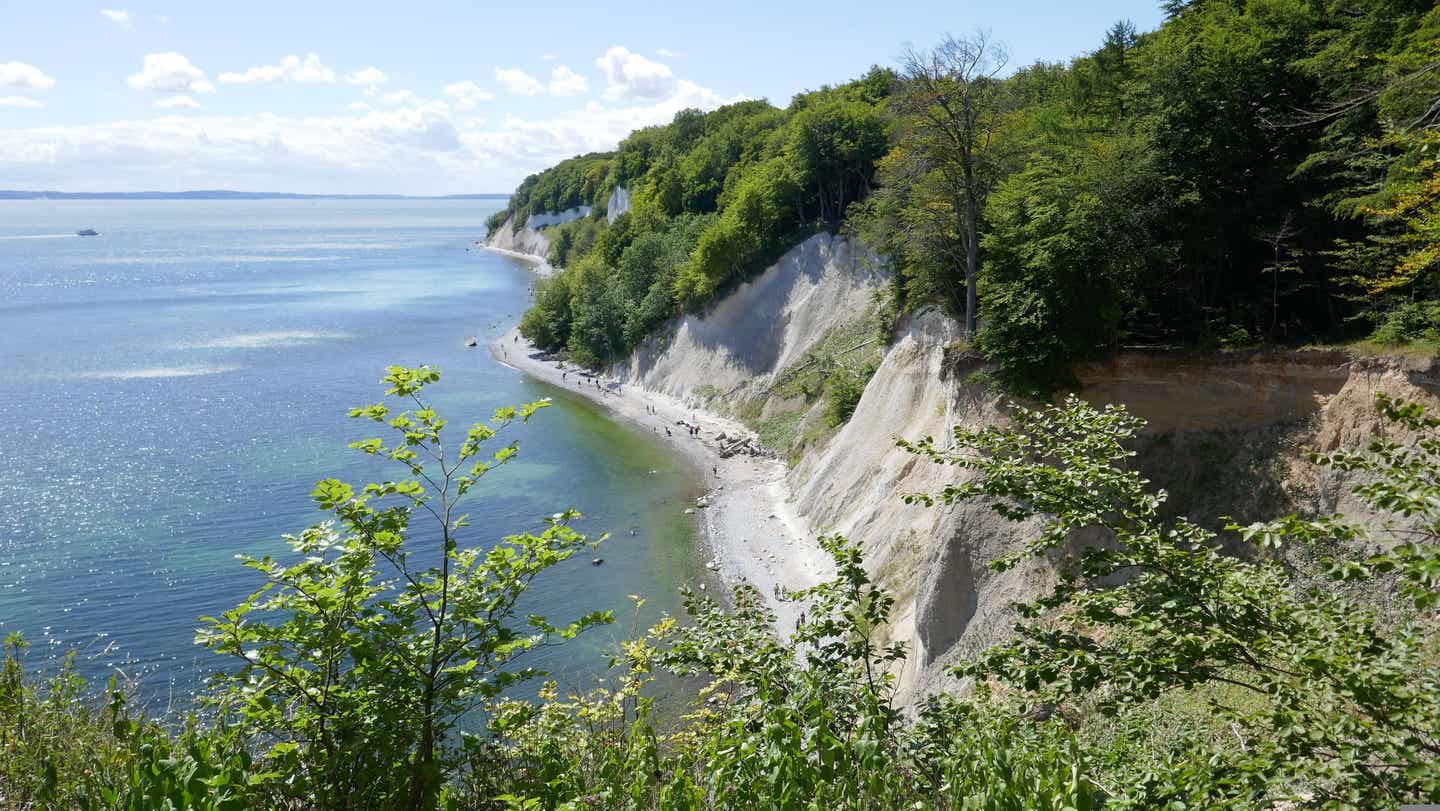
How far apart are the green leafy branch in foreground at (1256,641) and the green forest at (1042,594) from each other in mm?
34

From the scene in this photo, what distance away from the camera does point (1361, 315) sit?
65.6 ft

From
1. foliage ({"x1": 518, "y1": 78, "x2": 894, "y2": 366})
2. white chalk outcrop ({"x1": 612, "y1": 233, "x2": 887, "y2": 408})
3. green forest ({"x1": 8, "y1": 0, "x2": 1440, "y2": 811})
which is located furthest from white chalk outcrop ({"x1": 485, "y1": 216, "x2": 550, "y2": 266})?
green forest ({"x1": 8, "y1": 0, "x2": 1440, "y2": 811})

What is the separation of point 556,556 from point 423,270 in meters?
154

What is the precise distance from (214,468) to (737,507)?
26.8 metres

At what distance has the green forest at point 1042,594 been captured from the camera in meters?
5.58

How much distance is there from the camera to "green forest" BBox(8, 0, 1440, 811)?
5.58 metres

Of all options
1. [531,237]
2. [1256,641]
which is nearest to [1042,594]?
[1256,641]

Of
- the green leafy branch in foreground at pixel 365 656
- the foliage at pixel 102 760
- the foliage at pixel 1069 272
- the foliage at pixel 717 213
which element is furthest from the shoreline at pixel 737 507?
the foliage at pixel 102 760

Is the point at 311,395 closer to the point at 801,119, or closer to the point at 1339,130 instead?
the point at 801,119

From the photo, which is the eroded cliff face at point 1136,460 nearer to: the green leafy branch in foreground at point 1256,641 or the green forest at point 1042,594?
the green forest at point 1042,594

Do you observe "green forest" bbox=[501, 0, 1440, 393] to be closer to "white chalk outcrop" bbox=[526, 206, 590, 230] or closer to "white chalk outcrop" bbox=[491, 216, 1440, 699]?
"white chalk outcrop" bbox=[491, 216, 1440, 699]

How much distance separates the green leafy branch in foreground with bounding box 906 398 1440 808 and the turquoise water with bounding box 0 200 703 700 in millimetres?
8476

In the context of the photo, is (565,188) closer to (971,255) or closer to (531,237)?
(531,237)

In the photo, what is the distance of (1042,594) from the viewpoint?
20266mm
